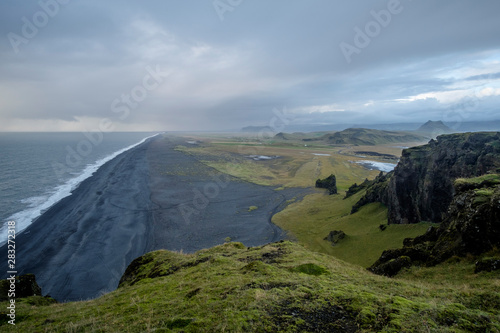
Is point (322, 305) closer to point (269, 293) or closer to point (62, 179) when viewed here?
point (269, 293)

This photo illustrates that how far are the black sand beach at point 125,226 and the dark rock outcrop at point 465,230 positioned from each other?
22495 millimetres

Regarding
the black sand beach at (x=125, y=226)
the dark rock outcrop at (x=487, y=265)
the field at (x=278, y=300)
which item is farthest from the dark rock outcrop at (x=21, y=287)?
the dark rock outcrop at (x=487, y=265)

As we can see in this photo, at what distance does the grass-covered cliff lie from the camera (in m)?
7.40

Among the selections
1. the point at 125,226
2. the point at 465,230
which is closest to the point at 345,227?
the point at 465,230

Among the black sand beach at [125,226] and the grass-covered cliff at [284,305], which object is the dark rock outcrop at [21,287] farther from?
the black sand beach at [125,226]

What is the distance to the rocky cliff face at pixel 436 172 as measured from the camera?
26.8 meters

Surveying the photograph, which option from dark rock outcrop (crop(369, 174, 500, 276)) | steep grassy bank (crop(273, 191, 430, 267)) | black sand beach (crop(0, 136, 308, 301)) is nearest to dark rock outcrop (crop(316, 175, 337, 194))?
steep grassy bank (crop(273, 191, 430, 267))

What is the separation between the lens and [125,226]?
1677 inches

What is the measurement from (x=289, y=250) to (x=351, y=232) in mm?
19003

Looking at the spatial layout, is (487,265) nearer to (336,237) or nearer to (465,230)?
(465,230)

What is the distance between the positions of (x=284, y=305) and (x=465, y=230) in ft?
37.8

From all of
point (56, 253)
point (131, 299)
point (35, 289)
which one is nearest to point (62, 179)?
point (56, 253)

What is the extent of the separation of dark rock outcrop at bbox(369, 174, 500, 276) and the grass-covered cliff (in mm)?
1565

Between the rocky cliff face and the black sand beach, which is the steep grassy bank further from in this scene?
the black sand beach
